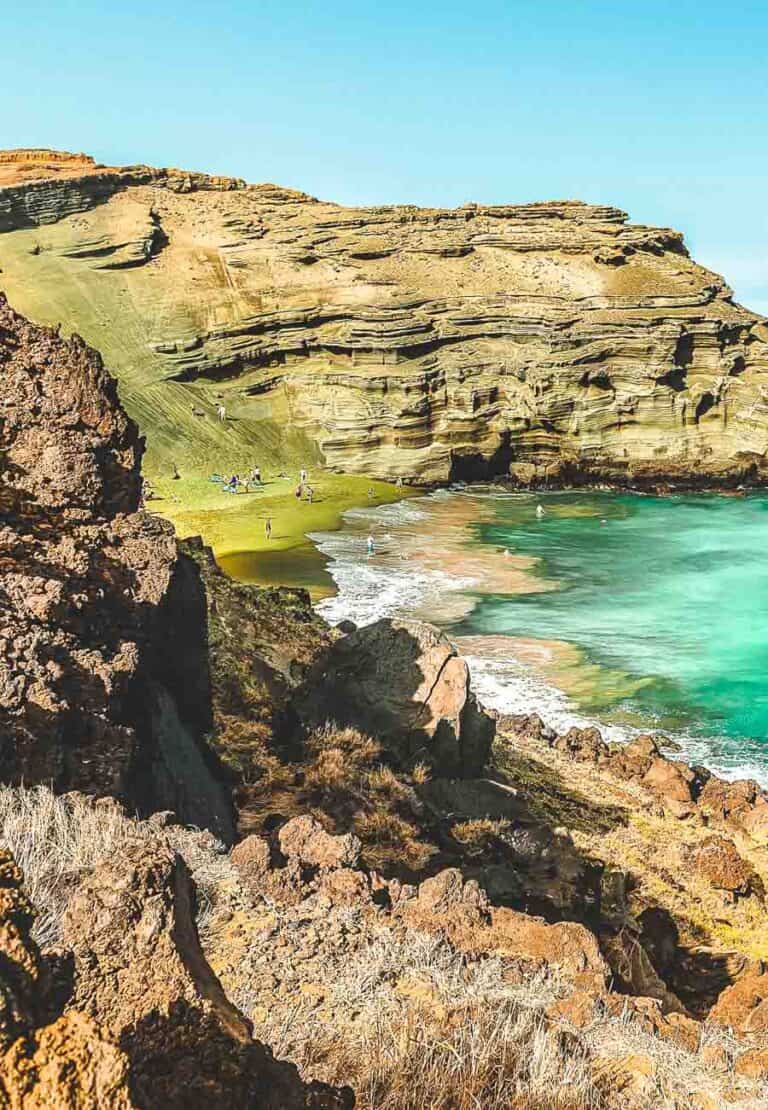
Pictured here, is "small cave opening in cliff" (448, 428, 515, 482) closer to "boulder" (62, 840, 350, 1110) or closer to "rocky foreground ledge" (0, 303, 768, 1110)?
"rocky foreground ledge" (0, 303, 768, 1110)

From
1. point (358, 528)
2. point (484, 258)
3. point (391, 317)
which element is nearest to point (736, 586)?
point (358, 528)

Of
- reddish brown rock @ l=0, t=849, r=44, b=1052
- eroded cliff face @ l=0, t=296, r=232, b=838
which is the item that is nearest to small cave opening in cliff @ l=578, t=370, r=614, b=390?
eroded cliff face @ l=0, t=296, r=232, b=838

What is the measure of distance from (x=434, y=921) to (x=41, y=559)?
14.0 feet

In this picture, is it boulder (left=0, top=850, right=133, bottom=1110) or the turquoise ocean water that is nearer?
boulder (left=0, top=850, right=133, bottom=1110)

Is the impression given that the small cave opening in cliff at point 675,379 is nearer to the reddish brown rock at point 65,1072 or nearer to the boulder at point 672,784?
the boulder at point 672,784

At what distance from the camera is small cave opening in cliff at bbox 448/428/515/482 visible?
5741cm

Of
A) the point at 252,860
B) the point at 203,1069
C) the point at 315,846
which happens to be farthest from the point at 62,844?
the point at 203,1069

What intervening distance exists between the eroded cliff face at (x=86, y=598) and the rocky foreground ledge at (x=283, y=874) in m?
0.02

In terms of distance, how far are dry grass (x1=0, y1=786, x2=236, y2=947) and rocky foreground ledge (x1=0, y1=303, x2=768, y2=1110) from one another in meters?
0.02

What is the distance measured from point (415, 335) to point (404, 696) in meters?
47.5

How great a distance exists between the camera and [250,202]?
71000 mm

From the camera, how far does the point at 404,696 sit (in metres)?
12.5

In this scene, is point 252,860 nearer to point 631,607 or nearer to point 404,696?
point 404,696

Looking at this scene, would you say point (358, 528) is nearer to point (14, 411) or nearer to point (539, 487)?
point (539, 487)
